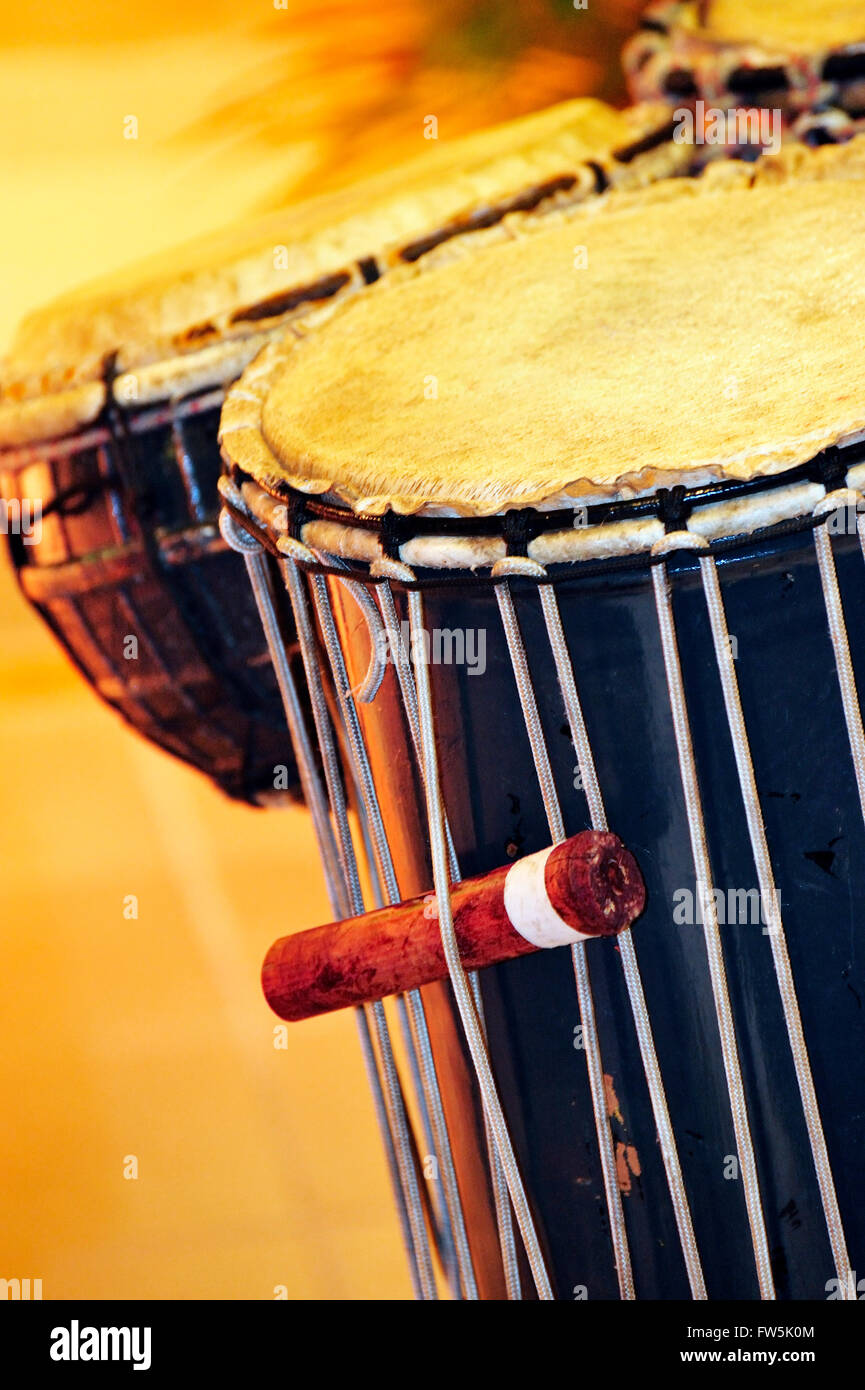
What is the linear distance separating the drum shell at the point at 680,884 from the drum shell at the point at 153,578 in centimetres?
45

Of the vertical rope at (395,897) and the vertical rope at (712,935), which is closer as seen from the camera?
the vertical rope at (712,935)

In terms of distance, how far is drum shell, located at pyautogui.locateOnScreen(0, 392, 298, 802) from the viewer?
5.07ft

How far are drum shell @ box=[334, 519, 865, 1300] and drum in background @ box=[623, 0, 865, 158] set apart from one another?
906 mm

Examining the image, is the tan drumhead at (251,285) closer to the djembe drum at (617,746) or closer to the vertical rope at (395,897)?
the djembe drum at (617,746)

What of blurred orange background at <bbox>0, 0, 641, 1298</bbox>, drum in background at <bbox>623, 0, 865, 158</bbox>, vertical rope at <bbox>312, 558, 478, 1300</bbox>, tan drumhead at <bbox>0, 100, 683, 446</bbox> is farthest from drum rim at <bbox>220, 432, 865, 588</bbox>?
blurred orange background at <bbox>0, 0, 641, 1298</bbox>

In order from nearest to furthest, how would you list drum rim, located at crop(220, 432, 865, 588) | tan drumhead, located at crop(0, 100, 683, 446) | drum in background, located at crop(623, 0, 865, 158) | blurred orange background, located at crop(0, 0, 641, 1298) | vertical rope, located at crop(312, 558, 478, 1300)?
drum rim, located at crop(220, 432, 865, 588), vertical rope, located at crop(312, 558, 478, 1300), tan drumhead, located at crop(0, 100, 683, 446), drum in background, located at crop(623, 0, 865, 158), blurred orange background, located at crop(0, 0, 641, 1298)

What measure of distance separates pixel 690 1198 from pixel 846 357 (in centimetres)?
55

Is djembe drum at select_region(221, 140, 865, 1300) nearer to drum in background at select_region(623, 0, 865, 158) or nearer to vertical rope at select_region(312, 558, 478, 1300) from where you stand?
vertical rope at select_region(312, 558, 478, 1300)

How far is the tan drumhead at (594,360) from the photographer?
92 centimetres

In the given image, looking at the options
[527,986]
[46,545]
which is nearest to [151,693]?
[46,545]

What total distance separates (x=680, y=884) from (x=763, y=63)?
3.61ft

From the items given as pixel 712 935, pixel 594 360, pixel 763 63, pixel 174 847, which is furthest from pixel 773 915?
pixel 174 847

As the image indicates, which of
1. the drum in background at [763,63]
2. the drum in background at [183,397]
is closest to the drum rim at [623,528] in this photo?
the drum in background at [183,397]

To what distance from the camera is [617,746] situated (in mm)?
971
